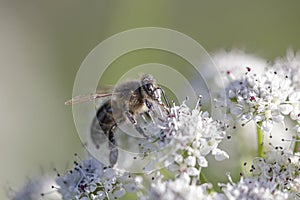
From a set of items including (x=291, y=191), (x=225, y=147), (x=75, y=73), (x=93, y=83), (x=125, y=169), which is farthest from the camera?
(x=75, y=73)

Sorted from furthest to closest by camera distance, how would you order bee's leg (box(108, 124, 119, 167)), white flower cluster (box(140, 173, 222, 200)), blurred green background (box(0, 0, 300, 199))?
blurred green background (box(0, 0, 300, 199)) < bee's leg (box(108, 124, 119, 167)) < white flower cluster (box(140, 173, 222, 200))

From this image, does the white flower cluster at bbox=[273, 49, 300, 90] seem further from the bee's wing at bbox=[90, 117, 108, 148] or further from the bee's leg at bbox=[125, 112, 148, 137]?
the bee's wing at bbox=[90, 117, 108, 148]

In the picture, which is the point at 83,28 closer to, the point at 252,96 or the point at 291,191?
the point at 252,96

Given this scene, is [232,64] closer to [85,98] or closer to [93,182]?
[85,98]

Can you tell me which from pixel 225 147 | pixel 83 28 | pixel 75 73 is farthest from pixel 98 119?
pixel 83 28

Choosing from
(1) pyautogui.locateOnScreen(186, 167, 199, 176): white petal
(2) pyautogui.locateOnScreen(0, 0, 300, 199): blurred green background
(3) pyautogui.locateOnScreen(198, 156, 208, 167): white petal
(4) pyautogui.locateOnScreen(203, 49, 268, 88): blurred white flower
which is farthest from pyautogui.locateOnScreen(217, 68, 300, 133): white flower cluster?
(2) pyautogui.locateOnScreen(0, 0, 300, 199): blurred green background

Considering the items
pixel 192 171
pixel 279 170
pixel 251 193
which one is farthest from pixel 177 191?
pixel 279 170
